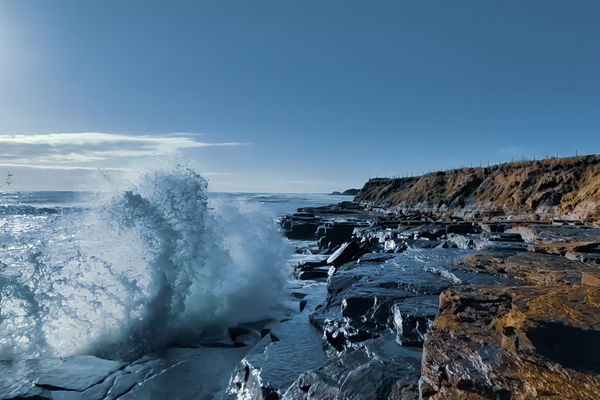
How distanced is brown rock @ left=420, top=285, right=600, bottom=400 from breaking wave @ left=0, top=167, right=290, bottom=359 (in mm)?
5509

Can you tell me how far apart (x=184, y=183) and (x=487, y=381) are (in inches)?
348

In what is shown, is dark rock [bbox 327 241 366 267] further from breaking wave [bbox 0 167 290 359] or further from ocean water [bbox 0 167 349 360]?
breaking wave [bbox 0 167 290 359]

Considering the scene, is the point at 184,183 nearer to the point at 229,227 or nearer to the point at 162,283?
the point at 162,283

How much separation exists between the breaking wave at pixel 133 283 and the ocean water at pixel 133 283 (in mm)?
19

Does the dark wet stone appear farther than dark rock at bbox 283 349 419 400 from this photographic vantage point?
Yes

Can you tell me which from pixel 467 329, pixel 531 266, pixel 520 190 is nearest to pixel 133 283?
pixel 467 329

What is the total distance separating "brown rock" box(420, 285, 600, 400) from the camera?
251 cm

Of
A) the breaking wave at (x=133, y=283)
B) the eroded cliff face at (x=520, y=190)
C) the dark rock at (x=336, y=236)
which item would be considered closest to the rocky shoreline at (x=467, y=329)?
the breaking wave at (x=133, y=283)

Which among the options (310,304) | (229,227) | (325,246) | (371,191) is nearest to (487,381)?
(310,304)

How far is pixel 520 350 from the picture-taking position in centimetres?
289

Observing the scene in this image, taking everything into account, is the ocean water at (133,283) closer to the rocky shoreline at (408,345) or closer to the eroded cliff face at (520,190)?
the rocky shoreline at (408,345)

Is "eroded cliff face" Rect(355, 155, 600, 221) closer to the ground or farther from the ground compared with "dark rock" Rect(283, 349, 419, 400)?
farther from the ground

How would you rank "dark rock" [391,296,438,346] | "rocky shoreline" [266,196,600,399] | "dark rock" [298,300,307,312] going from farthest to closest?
1. "dark rock" [298,300,307,312]
2. "dark rock" [391,296,438,346]
3. "rocky shoreline" [266,196,600,399]

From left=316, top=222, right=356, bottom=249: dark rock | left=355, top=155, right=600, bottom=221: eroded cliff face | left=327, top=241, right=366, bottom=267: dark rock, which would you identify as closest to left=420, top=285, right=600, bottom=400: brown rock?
left=327, top=241, right=366, bottom=267: dark rock
